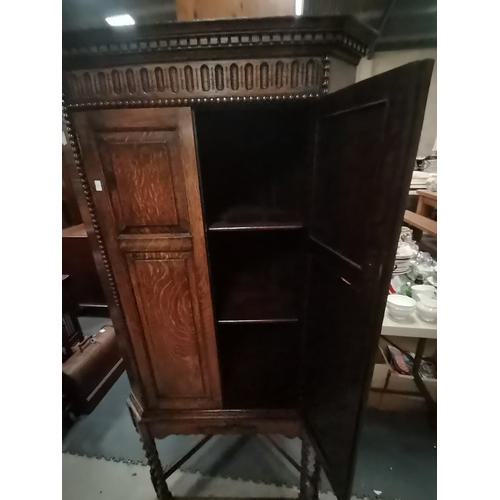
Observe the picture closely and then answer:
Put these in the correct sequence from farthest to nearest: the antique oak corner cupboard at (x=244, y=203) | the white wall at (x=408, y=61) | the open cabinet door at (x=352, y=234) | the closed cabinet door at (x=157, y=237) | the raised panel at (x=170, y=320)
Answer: the white wall at (x=408, y=61) → the raised panel at (x=170, y=320) → the closed cabinet door at (x=157, y=237) → the antique oak corner cupboard at (x=244, y=203) → the open cabinet door at (x=352, y=234)

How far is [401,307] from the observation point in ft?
4.02

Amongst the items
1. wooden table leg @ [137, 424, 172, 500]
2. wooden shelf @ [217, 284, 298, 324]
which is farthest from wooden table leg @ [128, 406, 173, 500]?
wooden shelf @ [217, 284, 298, 324]

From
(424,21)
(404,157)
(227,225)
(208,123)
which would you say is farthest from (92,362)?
(424,21)

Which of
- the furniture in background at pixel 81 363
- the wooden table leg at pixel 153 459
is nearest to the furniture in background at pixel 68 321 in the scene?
the furniture in background at pixel 81 363

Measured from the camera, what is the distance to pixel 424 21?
10.0ft

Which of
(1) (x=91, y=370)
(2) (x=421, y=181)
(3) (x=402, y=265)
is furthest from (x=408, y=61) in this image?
(1) (x=91, y=370)

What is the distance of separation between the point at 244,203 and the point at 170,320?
1.57ft

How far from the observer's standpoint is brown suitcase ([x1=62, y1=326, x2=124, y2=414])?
5.28 ft

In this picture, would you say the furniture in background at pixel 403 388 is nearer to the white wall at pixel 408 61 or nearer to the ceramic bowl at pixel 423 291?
the ceramic bowl at pixel 423 291

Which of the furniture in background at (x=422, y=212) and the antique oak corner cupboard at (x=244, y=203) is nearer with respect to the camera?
the antique oak corner cupboard at (x=244, y=203)

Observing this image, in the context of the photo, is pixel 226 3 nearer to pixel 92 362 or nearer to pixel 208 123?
pixel 208 123

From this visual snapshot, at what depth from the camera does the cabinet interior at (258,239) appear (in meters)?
1.02

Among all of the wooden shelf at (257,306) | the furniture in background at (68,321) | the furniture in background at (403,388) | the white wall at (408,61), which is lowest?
the furniture in background at (403,388)

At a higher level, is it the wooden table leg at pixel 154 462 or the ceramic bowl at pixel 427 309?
the ceramic bowl at pixel 427 309
